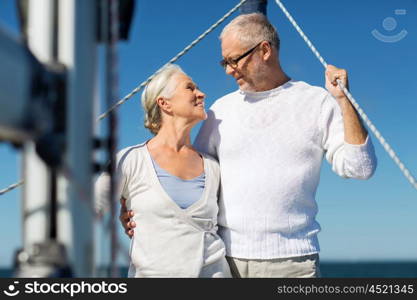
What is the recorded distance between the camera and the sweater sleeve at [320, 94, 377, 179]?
1.45m

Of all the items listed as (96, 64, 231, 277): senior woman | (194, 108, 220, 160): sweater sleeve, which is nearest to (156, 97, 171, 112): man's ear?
(96, 64, 231, 277): senior woman

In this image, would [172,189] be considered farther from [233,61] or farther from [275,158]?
[233,61]

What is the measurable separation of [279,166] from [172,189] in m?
0.29

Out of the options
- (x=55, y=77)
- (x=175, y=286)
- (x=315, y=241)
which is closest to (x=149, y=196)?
(x=175, y=286)

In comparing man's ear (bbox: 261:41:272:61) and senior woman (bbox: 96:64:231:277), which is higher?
man's ear (bbox: 261:41:272:61)

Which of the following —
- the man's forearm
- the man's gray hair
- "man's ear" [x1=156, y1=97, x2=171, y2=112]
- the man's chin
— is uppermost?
the man's gray hair

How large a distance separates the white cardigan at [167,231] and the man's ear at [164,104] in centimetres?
16

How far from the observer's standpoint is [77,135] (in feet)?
2.30

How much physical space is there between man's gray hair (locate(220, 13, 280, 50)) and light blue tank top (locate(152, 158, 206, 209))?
1.35ft

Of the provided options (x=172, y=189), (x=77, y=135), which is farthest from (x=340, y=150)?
(x=77, y=135)

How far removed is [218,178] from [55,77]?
0.89 meters

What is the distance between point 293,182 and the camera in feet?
4.93

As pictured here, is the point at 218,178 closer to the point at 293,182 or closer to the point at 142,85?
the point at 293,182

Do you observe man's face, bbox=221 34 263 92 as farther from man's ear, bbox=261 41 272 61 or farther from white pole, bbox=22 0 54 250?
white pole, bbox=22 0 54 250
